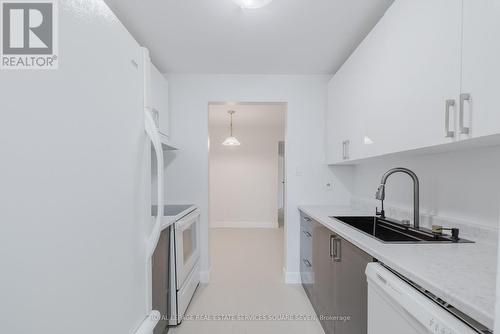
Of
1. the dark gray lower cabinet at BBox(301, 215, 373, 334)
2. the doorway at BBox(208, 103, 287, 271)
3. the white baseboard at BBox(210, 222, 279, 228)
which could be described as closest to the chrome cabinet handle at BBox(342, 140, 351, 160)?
the dark gray lower cabinet at BBox(301, 215, 373, 334)

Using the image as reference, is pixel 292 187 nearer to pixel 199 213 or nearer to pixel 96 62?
pixel 199 213

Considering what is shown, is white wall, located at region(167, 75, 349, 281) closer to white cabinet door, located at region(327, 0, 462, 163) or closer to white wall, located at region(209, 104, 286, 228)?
white cabinet door, located at region(327, 0, 462, 163)

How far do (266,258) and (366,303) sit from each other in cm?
234

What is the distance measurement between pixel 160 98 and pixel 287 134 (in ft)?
4.55

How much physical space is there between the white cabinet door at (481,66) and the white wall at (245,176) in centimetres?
455

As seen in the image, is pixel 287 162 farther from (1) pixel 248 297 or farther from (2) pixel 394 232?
(1) pixel 248 297

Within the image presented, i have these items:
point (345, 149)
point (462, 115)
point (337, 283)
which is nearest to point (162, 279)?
point (337, 283)

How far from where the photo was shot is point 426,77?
1121 millimetres

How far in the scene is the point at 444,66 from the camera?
39.9 inches

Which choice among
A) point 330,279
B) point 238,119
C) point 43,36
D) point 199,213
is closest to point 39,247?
point 43,36

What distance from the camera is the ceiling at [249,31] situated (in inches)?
62.8

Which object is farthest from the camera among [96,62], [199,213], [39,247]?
[199,213]

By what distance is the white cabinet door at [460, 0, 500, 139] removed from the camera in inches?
31.7

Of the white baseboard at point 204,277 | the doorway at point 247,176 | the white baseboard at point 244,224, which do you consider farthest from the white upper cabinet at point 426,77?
the white baseboard at point 244,224
